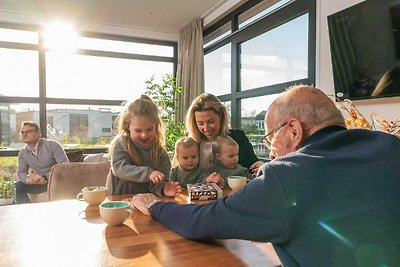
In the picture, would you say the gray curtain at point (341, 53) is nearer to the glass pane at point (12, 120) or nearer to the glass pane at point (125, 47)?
the glass pane at point (125, 47)

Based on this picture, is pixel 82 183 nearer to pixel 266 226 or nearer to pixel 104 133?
pixel 266 226

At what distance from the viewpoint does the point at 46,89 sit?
5.01 meters

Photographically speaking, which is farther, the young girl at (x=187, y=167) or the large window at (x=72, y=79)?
the large window at (x=72, y=79)

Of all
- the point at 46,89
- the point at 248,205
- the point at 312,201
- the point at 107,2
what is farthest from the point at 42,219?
the point at 46,89

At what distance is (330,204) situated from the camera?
0.61 meters

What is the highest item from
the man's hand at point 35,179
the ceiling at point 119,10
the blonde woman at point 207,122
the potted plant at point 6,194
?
the ceiling at point 119,10

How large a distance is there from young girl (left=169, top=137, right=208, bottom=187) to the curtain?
3.39 metres

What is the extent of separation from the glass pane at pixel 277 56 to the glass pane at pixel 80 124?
239 cm

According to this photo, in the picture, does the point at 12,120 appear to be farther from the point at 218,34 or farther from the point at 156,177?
the point at 156,177

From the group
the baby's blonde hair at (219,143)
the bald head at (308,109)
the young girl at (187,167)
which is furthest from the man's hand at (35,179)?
the bald head at (308,109)

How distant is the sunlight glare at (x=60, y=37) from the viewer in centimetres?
492

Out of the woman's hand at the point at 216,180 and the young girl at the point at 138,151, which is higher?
the young girl at the point at 138,151

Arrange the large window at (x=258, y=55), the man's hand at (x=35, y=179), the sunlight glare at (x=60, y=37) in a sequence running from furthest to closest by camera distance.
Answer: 1. the sunlight glare at (x=60, y=37)
2. the man's hand at (x=35, y=179)
3. the large window at (x=258, y=55)

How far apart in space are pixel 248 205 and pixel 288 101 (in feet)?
1.04
